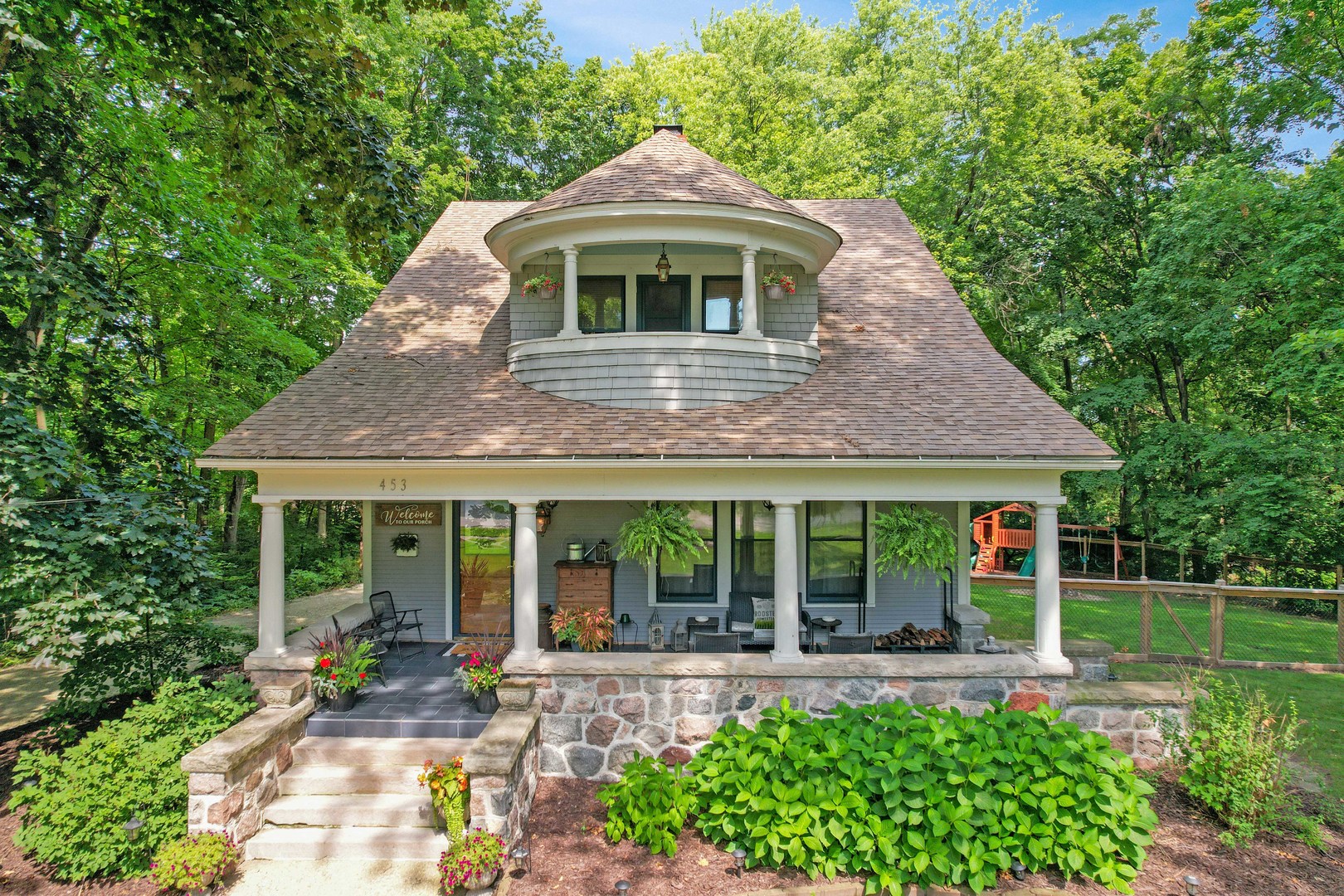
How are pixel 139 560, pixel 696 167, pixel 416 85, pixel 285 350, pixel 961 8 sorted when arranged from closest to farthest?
pixel 139 560
pixel 696 167
pixel 285 350
pixel 961 8
pixel 416 85

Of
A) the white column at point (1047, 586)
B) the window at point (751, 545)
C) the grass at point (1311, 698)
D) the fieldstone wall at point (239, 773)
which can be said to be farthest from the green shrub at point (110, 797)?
the grass at point (1311, 698)

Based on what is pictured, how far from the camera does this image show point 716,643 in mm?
7633

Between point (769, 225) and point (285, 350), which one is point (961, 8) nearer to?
point (769, 225)

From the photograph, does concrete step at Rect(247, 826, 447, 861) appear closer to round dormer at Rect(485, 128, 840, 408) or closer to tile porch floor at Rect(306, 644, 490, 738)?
tile porch floor at Rect(306, 644, 490, 738)

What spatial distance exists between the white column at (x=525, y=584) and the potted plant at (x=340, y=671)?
63.2 inches

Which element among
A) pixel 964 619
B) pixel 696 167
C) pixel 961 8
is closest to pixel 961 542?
pixel 964 619

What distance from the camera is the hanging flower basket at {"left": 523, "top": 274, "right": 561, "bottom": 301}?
8.67 meters

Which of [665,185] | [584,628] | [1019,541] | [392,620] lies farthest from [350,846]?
[1019,541]

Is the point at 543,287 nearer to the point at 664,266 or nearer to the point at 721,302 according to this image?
the point at 664,266

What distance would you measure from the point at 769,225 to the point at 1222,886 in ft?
25.5

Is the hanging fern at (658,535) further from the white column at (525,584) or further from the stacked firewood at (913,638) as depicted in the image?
the stacked firewood at (913,638)

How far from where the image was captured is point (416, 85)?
2134 centimetres

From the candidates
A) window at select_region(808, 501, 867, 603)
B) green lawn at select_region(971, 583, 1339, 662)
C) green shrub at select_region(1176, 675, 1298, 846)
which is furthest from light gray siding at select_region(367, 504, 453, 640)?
green lawn at select_region(971, 583, 1339, 662)

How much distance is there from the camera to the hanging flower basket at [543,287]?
8.67m
